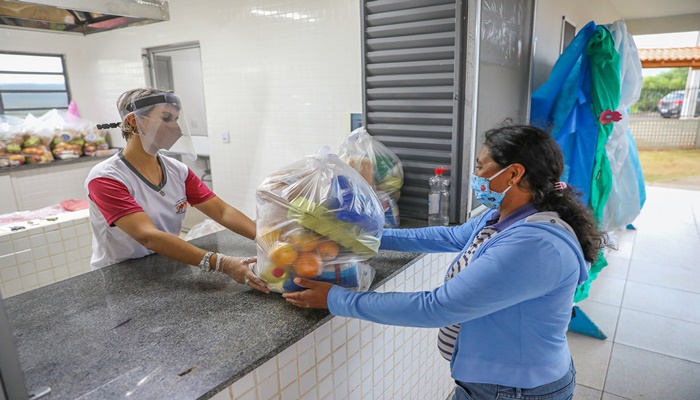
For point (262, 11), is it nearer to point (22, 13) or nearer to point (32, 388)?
point (22, 13)

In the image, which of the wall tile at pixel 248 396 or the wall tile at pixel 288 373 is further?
the wall tile at pixel 288 373

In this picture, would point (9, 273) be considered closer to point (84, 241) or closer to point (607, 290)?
point (84, 241)

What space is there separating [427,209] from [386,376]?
77 centimetres

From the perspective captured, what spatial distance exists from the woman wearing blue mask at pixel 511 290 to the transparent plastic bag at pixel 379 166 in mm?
592

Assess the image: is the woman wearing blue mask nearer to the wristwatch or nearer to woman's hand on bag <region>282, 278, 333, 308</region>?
woman's hand on bag <region>282, 278, 333, 308</region>

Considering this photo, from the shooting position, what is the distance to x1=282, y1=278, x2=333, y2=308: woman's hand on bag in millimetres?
1113

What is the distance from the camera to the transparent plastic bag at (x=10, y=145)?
4.12 meters

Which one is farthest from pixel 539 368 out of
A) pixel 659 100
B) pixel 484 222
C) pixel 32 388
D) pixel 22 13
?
pixel 659 100

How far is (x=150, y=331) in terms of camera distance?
1052 mm

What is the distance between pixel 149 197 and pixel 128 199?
14 cm

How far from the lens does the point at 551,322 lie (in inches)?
43.9

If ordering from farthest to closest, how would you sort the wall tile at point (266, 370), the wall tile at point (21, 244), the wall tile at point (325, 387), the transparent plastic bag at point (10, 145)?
the transparent plastic bag at point (10, 145) → the wall tile at point (21, 244) → the wall tile at point (325, 387) → the wall tile at point (266, 370)

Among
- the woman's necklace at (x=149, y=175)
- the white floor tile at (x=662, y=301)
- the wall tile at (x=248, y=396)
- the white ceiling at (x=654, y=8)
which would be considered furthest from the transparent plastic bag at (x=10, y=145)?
the white ceiling at (x=654, y=8)

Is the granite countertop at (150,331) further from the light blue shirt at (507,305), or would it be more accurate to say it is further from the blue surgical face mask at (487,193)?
the blue surgical face mask at (487,193)
